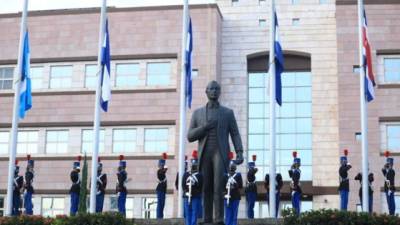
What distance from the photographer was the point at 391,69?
33.6 metres

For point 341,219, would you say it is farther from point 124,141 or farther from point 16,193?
point 124,141

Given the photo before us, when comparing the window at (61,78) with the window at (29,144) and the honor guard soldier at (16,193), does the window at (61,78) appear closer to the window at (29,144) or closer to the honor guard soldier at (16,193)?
the window at (29,144)

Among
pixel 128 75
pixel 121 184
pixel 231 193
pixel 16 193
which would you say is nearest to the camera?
pixel 231 193

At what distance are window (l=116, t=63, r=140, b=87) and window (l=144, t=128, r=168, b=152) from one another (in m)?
2.28

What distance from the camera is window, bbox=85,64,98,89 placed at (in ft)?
117

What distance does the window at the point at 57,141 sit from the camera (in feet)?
117

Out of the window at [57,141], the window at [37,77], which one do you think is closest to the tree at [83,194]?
the window at [57,141]

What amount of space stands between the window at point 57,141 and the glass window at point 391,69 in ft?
44.9

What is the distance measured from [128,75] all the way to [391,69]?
11.0m

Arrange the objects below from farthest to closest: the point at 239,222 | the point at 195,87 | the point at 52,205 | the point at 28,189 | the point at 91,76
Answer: the point at 91,76, the point at 52,205, the point at 195,87, the point at 28,189, the point at 239,222

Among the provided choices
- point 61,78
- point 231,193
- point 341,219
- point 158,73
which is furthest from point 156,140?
point 231,193

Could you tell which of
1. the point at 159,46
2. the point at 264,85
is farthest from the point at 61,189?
the point at 264,85

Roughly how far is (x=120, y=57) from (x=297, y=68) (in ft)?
24.9

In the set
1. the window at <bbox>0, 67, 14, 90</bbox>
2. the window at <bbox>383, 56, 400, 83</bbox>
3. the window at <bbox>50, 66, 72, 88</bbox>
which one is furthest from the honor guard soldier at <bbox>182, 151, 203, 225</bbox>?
the window at <bbox>0, 67, 14, 90</bbox>
